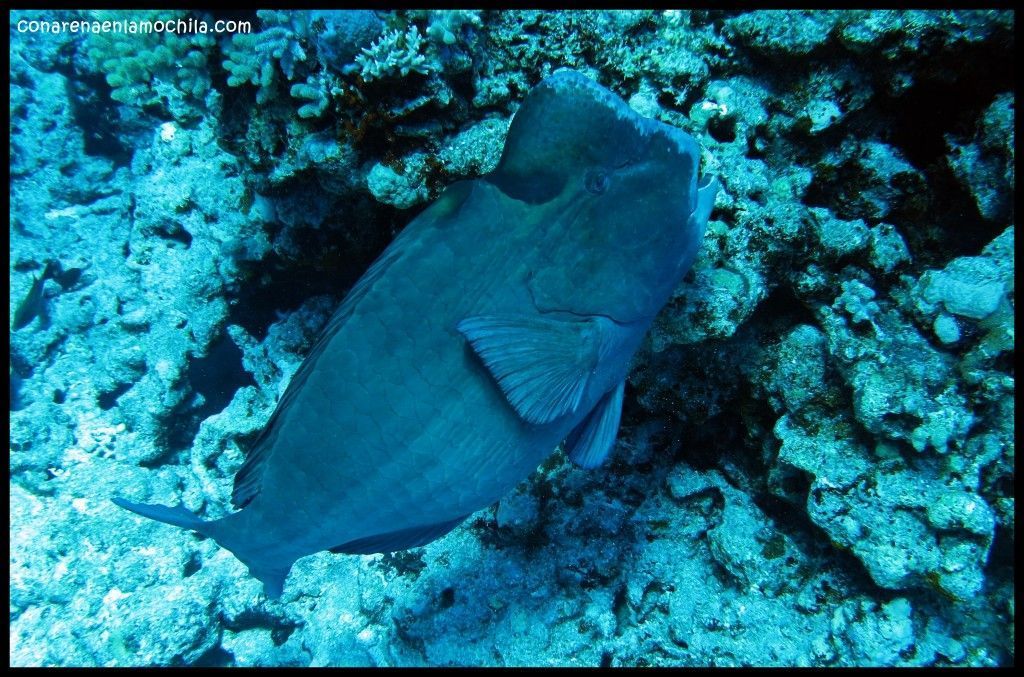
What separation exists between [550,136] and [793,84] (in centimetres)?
168

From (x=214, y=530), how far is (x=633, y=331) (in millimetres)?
2154

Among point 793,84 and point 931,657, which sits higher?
point 793,84

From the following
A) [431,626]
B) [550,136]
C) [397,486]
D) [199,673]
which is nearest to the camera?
[550,136]

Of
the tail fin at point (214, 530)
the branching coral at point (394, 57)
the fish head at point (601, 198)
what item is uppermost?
the branching coral at point (394, 57)

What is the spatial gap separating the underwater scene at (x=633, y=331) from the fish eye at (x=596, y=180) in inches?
0.4

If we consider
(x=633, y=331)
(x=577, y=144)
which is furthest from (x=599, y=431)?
(x=577, y=144)

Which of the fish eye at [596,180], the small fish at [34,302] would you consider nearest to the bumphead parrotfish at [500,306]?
the fish eye at [596,180]

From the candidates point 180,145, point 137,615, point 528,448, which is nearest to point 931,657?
point 528,448

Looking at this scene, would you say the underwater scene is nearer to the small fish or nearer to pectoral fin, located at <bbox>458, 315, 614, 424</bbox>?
pectoral fin, located at <bbox>458, 315, 614, 424</bbox>

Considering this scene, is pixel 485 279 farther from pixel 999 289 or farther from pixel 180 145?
pixel 180 145

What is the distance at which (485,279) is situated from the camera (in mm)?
2104

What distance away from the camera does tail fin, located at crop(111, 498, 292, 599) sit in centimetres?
250

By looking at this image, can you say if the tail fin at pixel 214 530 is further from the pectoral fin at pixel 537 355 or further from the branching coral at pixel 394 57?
the branching coral at pixel 394 57

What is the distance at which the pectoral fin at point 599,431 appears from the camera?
2.52 metres
